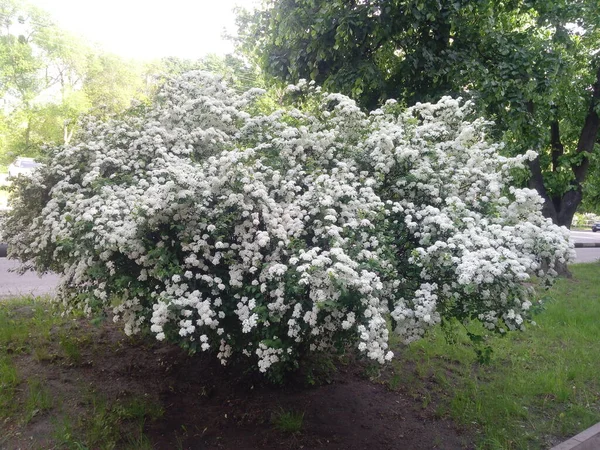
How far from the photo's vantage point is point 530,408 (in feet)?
16.4

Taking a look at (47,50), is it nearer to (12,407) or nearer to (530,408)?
(12,407)

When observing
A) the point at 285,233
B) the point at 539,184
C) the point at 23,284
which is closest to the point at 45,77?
the point at 23,284

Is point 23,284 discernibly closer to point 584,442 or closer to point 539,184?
point 584,442

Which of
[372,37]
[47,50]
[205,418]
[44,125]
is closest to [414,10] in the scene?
[372,37]

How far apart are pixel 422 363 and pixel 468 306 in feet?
8.75

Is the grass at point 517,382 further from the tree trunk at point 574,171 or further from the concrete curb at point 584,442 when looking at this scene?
the tree trunk at point 574,171

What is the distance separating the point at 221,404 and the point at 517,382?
3.11 meters

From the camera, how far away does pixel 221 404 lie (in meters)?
4.70

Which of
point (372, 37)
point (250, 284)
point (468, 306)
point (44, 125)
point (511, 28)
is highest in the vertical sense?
Result: point (44, 125)

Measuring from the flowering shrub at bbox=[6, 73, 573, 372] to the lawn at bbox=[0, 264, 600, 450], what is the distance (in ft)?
2.30

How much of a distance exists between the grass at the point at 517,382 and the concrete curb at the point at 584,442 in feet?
0.39

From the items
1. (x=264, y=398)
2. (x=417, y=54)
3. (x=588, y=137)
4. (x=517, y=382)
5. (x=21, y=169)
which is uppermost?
(x=417, y=54)

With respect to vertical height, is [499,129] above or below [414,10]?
below

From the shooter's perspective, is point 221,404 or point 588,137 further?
point 588,137
